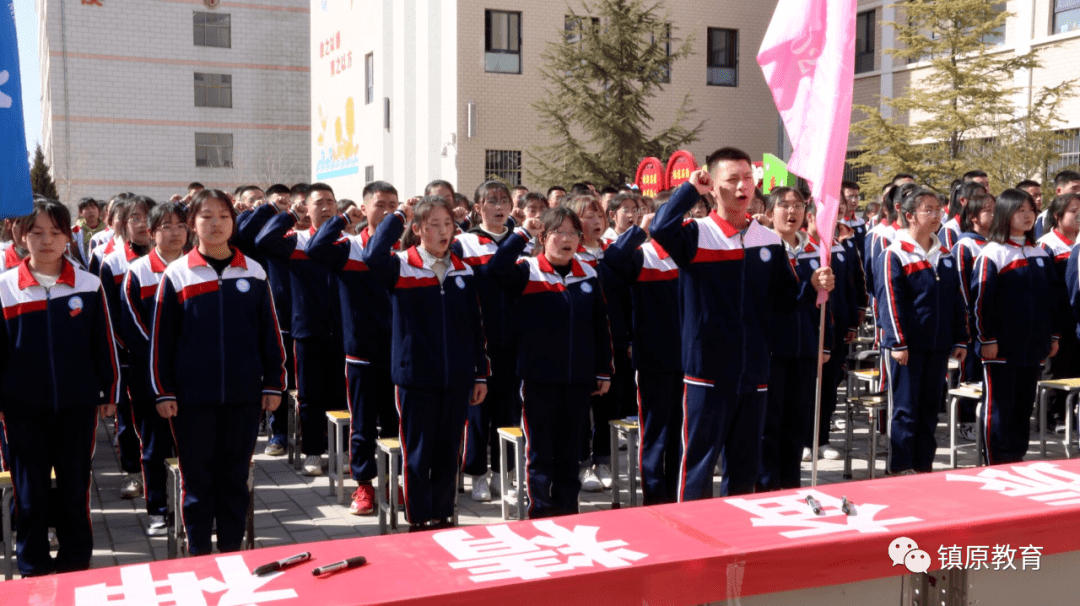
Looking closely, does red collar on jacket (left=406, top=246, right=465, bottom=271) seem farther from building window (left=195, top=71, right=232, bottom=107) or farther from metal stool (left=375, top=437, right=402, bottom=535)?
building window (left=195, top=71, right=232, bottom=107)

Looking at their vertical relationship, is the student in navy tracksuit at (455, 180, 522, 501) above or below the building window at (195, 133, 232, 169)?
below

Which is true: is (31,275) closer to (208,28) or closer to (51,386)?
(51,386)

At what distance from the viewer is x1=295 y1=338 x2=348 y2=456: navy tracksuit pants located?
7.56 meters

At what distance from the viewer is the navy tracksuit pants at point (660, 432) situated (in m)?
5.97

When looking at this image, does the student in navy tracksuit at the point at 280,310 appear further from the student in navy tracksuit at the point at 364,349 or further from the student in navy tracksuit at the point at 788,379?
the student in navy tracksuit at the point at 788,379

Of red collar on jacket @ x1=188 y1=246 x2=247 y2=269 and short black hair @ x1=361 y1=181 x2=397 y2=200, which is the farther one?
short black hair @ x1=361 y1=181 x2=397 y2=200

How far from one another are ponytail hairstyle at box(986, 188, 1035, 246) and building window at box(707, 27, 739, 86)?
67.7 ft

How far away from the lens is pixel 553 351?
5555 millimetres

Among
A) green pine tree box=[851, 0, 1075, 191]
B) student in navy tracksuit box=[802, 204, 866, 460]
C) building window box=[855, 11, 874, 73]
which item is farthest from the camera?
building window box=[855, 11, 874, 73]

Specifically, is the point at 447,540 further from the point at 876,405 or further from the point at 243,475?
the point at 876,405

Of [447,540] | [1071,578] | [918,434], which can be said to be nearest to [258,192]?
[918,434]

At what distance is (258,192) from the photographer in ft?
29.5

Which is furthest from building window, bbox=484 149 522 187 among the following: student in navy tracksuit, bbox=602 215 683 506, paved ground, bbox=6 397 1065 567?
student in navy tracksuit, bbox=602 215 683 506

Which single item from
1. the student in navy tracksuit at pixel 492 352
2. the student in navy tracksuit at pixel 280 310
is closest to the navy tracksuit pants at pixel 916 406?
the student in navy tracksuit at pixel 492 352
